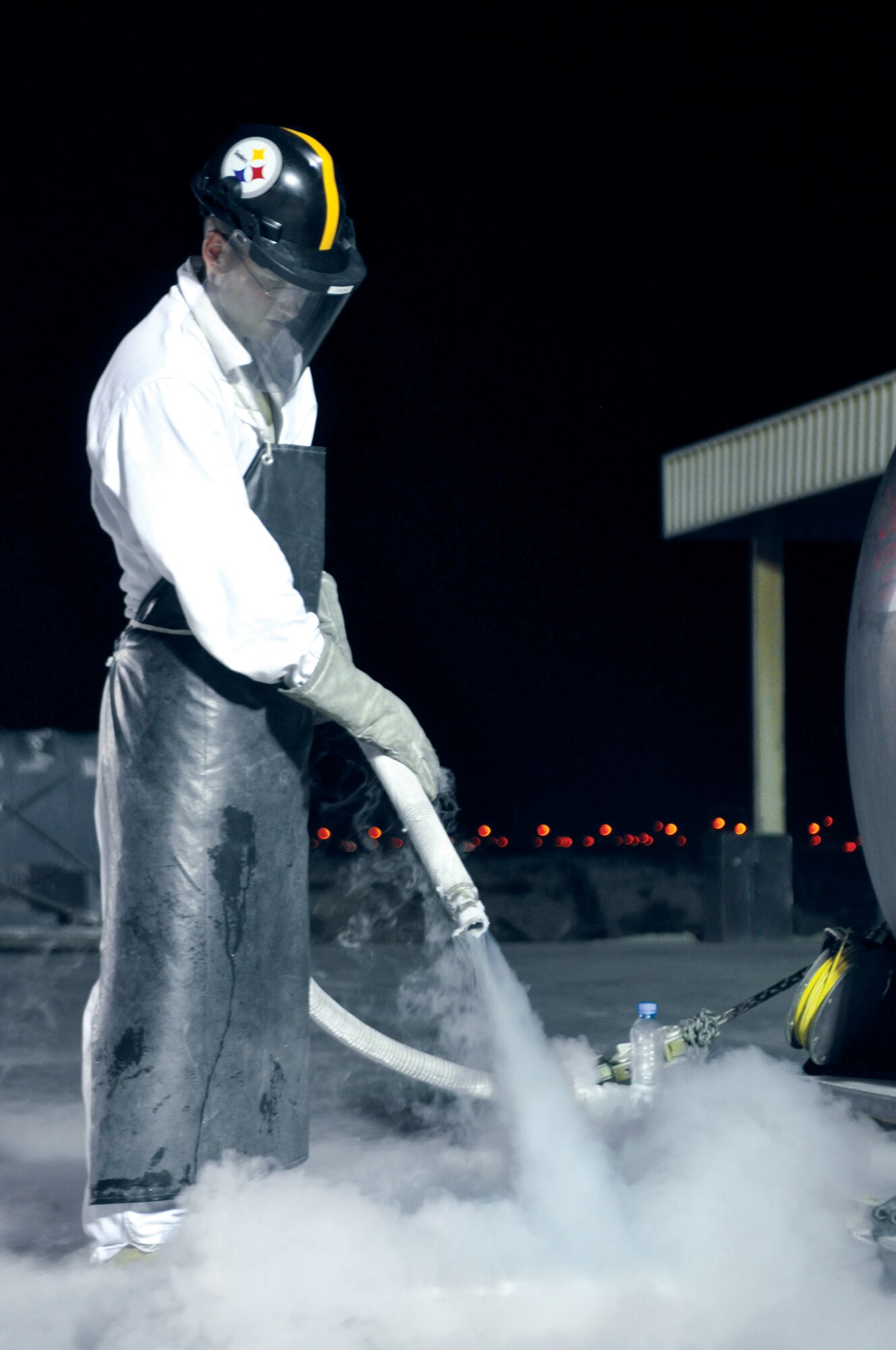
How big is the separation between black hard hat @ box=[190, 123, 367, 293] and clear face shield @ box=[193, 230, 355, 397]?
0.04 meters

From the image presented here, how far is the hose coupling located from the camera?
3.12 metres

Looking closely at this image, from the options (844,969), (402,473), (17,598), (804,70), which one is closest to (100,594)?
(17,598)

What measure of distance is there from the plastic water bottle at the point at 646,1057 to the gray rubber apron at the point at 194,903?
4.60ft

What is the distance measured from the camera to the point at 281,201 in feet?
9.57

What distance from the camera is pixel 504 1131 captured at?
375 centimetres

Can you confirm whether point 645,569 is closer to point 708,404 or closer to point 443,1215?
point 708,404

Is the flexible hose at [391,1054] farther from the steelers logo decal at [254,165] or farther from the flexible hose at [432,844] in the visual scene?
the steelers logo decal at [254,165]

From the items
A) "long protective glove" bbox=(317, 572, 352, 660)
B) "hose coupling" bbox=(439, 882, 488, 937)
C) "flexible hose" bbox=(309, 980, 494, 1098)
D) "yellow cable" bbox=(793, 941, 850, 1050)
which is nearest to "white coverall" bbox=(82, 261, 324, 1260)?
"long protective glove" bbox=(317, 572, 352, 660)

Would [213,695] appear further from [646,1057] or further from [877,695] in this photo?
[646,1057]

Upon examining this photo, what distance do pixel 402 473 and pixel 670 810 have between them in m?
6.79

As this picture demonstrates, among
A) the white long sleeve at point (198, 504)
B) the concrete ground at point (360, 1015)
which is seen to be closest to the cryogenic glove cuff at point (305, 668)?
the white long sleeve at point (198, 504)

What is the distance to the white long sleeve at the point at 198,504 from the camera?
2.83 meters

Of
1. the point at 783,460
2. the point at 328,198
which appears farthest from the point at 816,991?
the point at 783,460

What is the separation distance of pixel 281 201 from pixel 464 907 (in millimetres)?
1514
